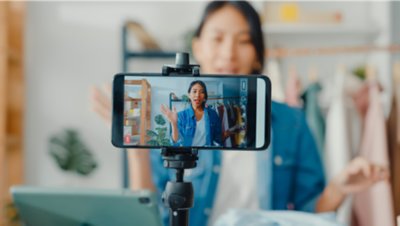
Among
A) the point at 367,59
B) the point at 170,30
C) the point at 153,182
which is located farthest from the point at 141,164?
the point at 367,59

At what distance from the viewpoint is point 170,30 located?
6.46 ft

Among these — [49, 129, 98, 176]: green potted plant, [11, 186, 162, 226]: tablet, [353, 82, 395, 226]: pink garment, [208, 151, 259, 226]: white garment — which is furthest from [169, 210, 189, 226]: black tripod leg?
[49, 129, 98, 176]: green potted plant

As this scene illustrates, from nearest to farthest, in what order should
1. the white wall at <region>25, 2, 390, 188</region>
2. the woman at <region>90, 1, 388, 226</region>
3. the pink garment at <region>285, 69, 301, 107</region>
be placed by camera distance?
the woman at <region>90, 1, 388, 226</region>
the pink garment at <region>285, 69, 301, 107</region>
the white wall at <region>25, 2, 390, 188</region>

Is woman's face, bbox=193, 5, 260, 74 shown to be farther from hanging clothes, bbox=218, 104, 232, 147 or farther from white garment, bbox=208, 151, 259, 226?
hanging clothes, bbox=218, 104, 232, 147

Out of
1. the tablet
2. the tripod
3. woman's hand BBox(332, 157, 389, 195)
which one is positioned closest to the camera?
the tripod

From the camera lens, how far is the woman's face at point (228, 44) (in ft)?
3.23

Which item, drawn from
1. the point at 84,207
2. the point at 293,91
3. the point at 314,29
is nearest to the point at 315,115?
the point at 293,91

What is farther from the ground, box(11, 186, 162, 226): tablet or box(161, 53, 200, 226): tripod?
box(161, 53, 200, 226): tripod

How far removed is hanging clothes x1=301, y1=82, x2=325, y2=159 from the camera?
1.53 m

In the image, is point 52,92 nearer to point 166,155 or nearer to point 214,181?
point 214,181

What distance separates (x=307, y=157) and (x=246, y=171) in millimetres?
139

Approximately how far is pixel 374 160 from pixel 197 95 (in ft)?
3.09

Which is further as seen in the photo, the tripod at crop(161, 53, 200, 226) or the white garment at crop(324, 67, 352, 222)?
the white garment at crop(324, 67, 352, 222)

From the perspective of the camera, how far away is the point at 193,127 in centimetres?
51
